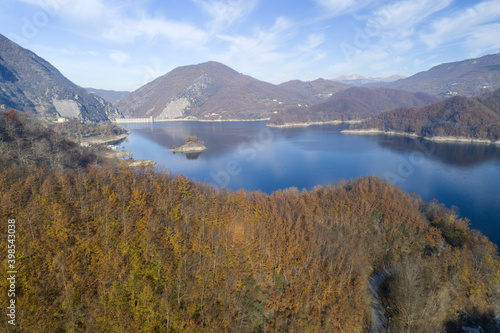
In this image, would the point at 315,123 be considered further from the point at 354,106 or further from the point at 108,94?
the point at 108,94

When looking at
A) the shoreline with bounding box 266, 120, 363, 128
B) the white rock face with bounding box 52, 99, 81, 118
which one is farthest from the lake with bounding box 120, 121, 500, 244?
the white rock face with bounding box 52, 99, 81, 118

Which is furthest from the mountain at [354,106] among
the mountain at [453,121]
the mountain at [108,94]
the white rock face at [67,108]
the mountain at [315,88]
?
the mountain at [108,94]

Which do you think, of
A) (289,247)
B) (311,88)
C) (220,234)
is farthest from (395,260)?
(311,88)

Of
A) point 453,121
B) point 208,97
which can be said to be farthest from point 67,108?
point 453,121

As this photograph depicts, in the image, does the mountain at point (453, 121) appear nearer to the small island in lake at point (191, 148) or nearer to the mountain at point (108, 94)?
the small island in lake at point (191, 148)

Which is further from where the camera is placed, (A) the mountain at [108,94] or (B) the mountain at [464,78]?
(A) the mountain at [108,94]
